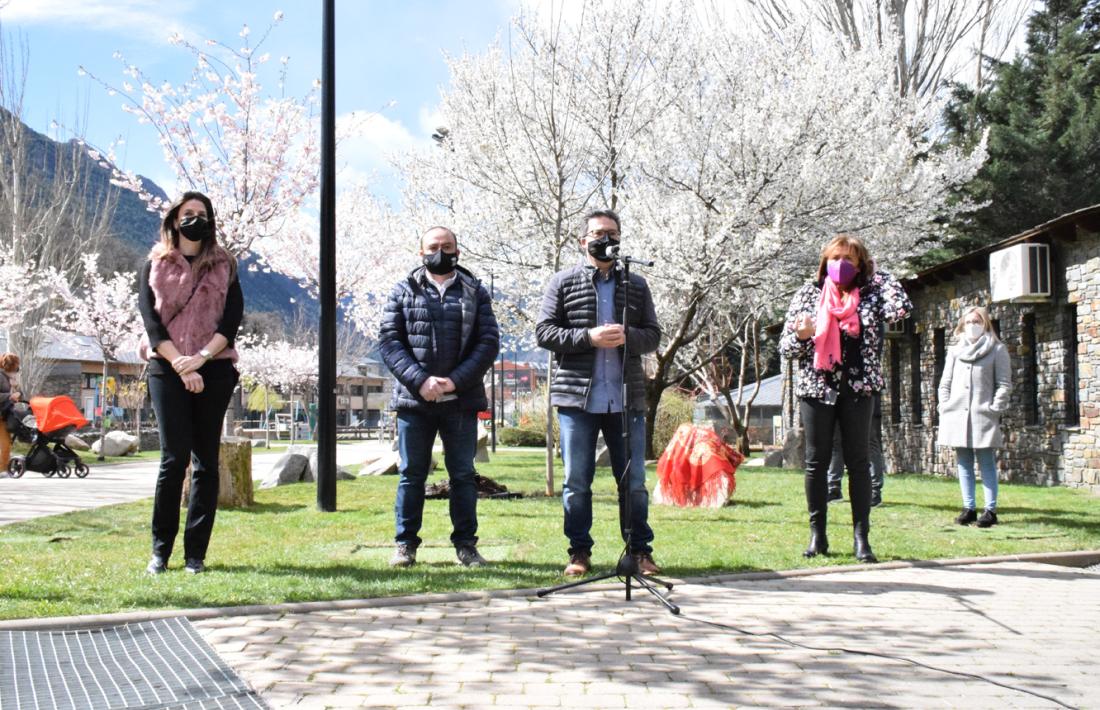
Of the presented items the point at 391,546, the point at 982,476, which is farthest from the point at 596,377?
the point at 982,476

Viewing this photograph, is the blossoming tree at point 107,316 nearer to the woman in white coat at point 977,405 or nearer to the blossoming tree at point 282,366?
the blossoming tree at point 282,366

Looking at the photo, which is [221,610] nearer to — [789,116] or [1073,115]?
[789,116]

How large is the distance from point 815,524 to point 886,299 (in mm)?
1445

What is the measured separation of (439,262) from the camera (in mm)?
5730

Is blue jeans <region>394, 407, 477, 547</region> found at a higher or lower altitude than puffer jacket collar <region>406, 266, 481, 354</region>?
lower

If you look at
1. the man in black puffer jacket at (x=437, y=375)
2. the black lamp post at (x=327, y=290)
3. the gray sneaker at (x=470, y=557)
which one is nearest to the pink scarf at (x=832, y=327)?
the man in black puffer jacket at (x=437, y=375)

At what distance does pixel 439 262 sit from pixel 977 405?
16.7 ft

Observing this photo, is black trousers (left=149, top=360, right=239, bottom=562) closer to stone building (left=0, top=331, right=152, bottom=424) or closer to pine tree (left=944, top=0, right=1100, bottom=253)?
pine tree (left=944, top=0, right=1100, bottom=253)

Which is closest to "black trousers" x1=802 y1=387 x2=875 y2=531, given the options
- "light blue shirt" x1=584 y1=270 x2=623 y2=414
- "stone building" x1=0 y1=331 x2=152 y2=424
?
"light blue shirt" x1=584 y1=270 x2=623 y2=414

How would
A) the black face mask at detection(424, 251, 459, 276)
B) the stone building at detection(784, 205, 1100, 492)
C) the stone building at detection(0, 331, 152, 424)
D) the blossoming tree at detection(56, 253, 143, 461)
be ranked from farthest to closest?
the stone building at detection(0, 331, 152, 424) → the blossoming tree at detection(56, 253, 143, 461) → the stone building at detection(784, 205, 1100, 492) → the black face mask at detection(424, 251, 459, 276)

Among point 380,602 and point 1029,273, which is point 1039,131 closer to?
point 1029,273

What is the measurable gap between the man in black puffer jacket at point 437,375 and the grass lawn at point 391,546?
0.30m

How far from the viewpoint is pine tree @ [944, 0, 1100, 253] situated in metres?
24.5

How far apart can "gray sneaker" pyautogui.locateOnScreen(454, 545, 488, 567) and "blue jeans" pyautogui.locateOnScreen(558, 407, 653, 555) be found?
0.57 m
